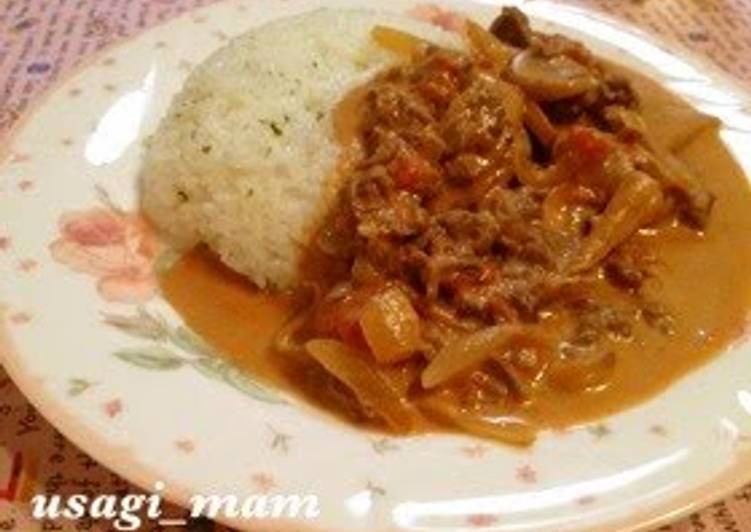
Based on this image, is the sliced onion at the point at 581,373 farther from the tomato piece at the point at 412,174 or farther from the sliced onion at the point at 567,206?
the tomato piece at the point at 412,174

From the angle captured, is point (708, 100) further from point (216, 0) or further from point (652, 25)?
point (216, 0)

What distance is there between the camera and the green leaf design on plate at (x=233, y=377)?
8.55 feet

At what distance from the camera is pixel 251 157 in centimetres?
327

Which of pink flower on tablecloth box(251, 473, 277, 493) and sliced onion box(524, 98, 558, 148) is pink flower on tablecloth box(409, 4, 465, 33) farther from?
pink flower on tablecloth box(251, 473, 277, 493)

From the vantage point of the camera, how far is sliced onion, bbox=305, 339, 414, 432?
2580 mm

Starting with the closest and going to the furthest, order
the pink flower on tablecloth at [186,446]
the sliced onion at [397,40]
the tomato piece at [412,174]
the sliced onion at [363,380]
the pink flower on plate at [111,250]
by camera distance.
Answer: the pink flower on tablecloth at [186,446]
the sliced onion at [363,380]
the pink flower on plate at [111,250]
the tomato piece at [412,174]
the sliced onion at [397,40]

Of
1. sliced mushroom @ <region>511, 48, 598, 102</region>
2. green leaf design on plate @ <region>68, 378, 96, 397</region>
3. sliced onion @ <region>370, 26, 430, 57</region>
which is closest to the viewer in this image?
green leaf design on plate @ <region>68, 378, 96, 397</region>

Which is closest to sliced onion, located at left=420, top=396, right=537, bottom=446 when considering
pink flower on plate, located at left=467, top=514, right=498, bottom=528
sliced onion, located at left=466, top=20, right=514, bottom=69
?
pink flower on plate, located at left=467, top=514, right=498, bottom=528

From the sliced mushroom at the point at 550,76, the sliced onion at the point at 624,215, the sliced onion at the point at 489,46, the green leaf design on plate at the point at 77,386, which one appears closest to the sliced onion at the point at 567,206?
the sliced onion at the point at 624,215

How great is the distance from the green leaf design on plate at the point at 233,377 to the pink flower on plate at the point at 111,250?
0.92ft

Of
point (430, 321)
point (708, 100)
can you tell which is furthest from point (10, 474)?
point (708, 100)

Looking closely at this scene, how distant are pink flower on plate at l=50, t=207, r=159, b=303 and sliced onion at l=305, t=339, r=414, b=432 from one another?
49 centimetres

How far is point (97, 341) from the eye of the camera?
263 centimetres

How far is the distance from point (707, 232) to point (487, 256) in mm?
697
